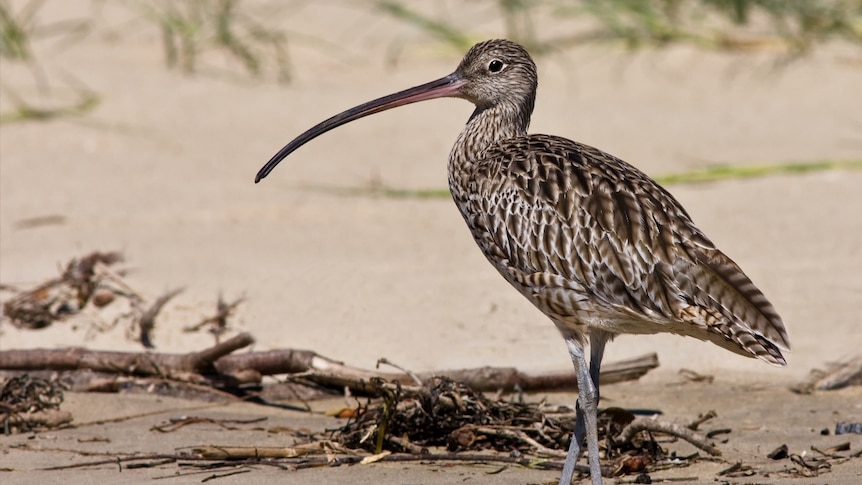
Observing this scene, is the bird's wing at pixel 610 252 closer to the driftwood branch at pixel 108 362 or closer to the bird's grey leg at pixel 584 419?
the bird's grey leg at pixel 584 419

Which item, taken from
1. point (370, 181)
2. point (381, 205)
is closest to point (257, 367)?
point (381, 205)

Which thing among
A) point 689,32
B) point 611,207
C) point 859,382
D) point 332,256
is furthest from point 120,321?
point 689,32

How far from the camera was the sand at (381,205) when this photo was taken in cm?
669

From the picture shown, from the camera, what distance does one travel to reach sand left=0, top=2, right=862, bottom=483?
669cm

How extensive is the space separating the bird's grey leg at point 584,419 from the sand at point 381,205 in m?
0.19

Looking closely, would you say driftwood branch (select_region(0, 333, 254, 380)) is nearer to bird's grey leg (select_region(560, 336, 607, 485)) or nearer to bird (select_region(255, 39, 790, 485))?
bird (select_region(255, 39, 790, 485))

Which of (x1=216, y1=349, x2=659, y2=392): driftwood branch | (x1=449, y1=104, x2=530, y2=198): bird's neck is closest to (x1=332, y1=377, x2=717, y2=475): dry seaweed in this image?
(x1=216, y1=349, x2=659, y2=392): driftwood branch

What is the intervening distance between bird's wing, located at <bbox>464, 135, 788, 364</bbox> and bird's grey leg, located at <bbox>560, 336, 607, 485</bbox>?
0.60ft

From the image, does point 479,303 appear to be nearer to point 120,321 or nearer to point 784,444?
point 120,321

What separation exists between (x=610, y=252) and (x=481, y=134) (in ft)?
3.59

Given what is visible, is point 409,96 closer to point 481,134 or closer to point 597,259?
point 481,134

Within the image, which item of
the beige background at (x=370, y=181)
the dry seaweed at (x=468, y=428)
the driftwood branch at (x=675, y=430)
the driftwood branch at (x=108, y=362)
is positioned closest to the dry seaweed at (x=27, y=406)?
the driftwood branch at (x=108, y=362)

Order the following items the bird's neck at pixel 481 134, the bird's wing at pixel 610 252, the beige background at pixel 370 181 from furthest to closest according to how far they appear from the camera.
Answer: the beige background at pixel 370 181 < the bird's neck at pixel 481 134 < the bird's wing at pixel 610 252

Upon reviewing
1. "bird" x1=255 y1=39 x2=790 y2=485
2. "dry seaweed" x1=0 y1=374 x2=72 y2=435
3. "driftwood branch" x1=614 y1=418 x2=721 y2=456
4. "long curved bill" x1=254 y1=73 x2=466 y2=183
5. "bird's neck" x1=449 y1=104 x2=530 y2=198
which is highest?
"long curved bill" x1=254 y1=73 x2=466 y2=183
